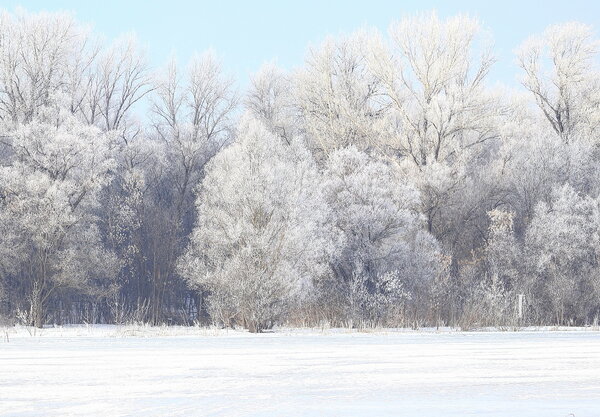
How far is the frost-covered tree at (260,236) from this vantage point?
29.9m

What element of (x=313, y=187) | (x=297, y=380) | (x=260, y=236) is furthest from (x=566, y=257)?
(x=297, y=380)

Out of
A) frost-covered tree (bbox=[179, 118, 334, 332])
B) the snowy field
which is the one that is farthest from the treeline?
the snowy field

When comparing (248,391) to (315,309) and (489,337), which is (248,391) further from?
(315,309)

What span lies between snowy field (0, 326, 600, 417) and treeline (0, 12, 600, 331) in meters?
12.4

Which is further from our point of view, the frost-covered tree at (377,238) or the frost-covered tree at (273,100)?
the frost-covered tree at (273,100)

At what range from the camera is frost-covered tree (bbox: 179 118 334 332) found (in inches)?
1179

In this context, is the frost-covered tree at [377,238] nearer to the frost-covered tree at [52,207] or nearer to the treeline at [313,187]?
the treeline at [313,187]

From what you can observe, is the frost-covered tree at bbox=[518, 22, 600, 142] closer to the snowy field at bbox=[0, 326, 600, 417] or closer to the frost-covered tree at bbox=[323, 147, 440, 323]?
the frost-covered tree at bbox=[323, 147, 440, 323]

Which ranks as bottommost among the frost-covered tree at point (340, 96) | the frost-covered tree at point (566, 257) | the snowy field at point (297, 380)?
the snowy field at point (297, 380)

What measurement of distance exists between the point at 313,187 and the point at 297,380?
2388cm

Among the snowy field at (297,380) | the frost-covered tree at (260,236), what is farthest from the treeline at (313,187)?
the snowy field at (297,380)

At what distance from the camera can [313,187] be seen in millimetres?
35625

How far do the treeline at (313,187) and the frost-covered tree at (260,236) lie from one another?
0.26 feet

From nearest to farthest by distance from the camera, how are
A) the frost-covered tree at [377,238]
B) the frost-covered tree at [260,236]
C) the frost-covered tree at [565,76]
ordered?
the frost-covered tree at [260,236], the frost-covered tree at [377,238], the frost-covered tree at [565,76]
